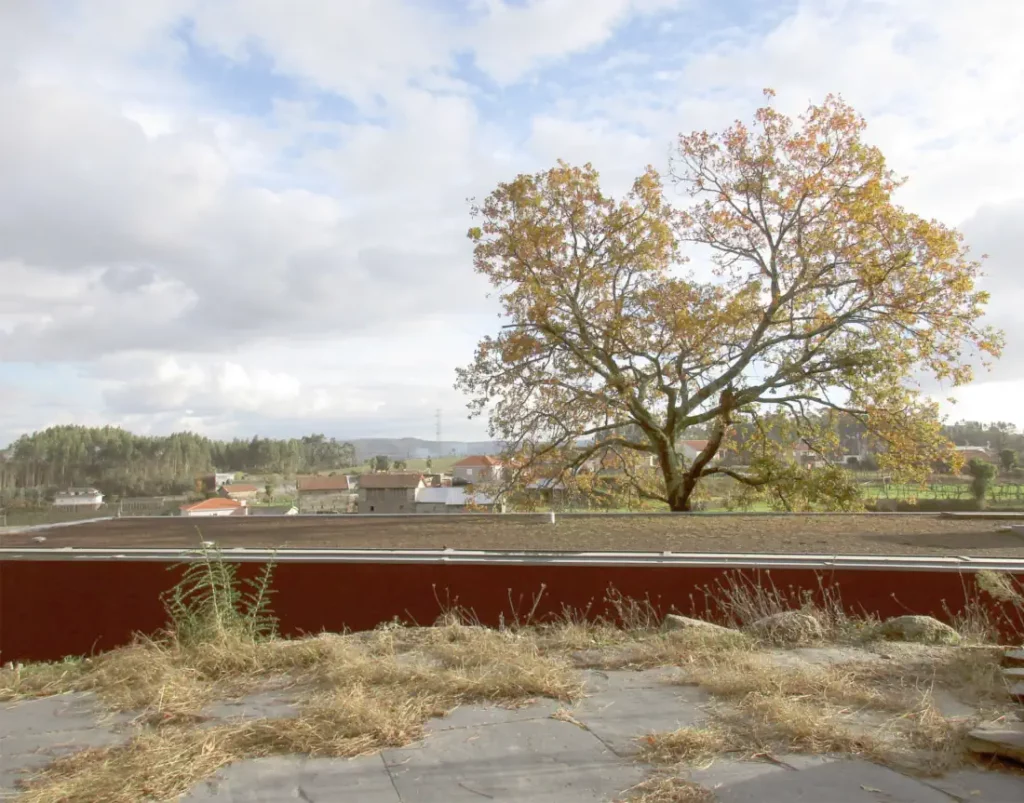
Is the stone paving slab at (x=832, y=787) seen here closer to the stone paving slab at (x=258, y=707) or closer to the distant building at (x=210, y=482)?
the stone paving slab at (x=258, y=707)

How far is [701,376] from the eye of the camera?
1691cm

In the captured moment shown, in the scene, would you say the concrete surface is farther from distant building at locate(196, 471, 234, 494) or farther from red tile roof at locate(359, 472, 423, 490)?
distant building at locate(196, 471, 234, 494)

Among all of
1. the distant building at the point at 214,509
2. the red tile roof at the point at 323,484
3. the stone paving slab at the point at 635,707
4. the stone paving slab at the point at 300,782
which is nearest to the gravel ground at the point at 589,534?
the distant building at the point at 214,509

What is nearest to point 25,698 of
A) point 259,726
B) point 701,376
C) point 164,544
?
point 259,726

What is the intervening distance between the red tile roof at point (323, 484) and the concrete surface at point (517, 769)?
2416 cm

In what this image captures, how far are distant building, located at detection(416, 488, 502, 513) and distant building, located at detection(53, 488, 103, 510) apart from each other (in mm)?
6929

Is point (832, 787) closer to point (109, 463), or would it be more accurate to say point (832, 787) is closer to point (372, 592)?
point (372, 592)

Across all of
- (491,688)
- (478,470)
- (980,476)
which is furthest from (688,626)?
(980,476)

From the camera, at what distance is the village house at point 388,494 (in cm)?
2338

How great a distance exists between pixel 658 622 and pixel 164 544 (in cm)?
628

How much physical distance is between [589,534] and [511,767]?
6971 millimetres

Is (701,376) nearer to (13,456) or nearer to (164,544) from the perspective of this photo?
(164,544)

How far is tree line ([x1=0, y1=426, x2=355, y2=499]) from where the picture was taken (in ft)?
66.5

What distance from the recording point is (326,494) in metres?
27.7
